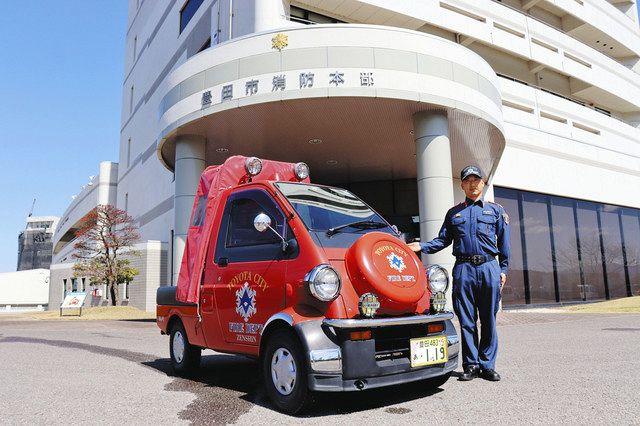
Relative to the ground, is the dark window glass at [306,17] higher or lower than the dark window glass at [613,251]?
higher

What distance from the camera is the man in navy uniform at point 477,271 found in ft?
15.5

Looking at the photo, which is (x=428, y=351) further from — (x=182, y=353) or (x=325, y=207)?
(x=182, y=353)

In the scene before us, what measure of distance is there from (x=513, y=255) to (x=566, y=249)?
3.75 meters

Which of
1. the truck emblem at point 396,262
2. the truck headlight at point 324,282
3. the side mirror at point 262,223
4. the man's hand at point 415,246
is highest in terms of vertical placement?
the side mirror at point 262,223

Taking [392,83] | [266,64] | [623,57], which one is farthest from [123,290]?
[623,57]

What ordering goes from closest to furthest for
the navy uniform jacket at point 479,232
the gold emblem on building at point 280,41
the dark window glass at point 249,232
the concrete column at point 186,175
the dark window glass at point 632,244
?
1. the dark window glass at point 249,232
2. the navy uniform jacket at point 479,232
3. the gold emblem on building at point 280,41
4. the concrete column at point 186,175
5. the dark window glass at point 632,244

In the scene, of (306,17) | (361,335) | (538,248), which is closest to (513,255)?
(538,248)

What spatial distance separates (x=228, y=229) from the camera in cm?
499

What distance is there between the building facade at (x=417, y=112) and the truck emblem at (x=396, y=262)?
751cm

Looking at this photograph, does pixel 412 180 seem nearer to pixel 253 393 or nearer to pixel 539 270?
pixel 539 270

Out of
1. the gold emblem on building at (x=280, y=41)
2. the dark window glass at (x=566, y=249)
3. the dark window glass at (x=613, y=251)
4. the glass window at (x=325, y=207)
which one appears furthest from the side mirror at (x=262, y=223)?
the dark window glass at (x=613, y=251)

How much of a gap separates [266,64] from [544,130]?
1601 cm

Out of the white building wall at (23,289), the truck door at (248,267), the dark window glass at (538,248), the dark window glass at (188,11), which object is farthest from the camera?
the white building wall at (23,289)

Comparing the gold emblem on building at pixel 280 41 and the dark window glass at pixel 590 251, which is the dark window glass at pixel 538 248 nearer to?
the dark window glass at pixel 590 251
